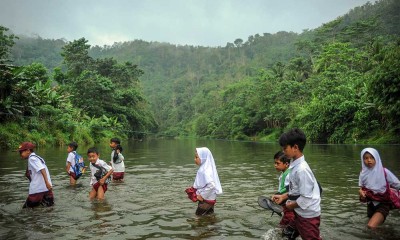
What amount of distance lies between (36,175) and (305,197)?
5489 mm

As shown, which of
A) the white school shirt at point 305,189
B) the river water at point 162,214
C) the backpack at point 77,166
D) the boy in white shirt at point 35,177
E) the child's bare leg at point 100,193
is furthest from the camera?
the backpack at point 77,166

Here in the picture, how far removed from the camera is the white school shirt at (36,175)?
23.5 ft

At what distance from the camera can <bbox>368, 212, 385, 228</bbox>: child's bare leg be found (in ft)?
19.1

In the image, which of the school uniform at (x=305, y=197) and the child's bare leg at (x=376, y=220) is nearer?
the school uniform at (x=305, y=197)

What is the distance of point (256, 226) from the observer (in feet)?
20.2

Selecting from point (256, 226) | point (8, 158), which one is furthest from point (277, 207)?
point (8, 158)

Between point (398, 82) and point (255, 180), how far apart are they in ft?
46.6

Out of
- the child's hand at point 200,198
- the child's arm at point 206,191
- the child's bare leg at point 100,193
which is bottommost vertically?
the child's bare leg at point 100,193

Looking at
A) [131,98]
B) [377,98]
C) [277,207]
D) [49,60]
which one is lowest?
[277,207]

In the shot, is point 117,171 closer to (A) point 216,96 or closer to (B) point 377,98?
(B) point 377,98

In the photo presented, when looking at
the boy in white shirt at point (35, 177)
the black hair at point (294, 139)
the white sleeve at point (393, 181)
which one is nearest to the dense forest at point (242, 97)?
the boy in white shirt at point (35, 177)

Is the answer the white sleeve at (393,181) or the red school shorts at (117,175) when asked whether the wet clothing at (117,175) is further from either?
the white sleeve at (393,181)

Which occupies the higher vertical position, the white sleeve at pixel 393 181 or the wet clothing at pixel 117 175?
the white sleeve at pixel 393 181

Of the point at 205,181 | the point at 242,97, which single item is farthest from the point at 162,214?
the point at 242,97
